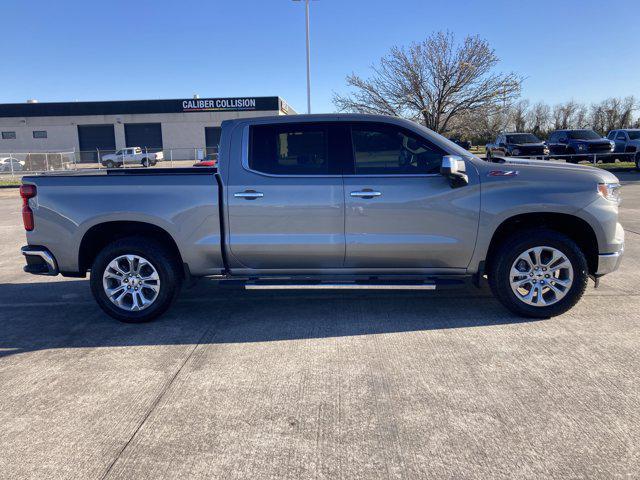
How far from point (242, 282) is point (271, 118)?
5.28 feet

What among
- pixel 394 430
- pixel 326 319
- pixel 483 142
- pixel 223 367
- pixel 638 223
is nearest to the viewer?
pixel 394 430

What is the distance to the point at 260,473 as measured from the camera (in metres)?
2.67

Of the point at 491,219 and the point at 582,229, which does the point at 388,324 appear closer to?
the point at 491,219

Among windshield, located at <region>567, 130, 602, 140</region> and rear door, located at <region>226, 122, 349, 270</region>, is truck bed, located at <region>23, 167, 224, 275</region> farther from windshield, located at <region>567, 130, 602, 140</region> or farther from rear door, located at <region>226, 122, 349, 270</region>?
windshield, located at <region>567, 130, 602, 140</region>

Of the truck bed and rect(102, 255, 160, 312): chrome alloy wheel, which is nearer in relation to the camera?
the truck bed

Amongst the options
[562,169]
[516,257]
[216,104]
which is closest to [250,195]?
[516,257]

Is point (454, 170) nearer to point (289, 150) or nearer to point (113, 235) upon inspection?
point (289, 150)

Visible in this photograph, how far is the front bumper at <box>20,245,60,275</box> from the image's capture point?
5.00m

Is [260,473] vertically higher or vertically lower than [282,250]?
lower

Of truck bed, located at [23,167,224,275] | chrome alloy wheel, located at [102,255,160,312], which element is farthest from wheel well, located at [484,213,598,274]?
chrome alloy wheel, located at [102,255,160,312]

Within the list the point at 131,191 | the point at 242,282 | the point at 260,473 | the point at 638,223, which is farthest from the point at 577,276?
the point at 638,223

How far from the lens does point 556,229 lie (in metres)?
5.05

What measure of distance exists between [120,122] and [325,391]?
2060 inches

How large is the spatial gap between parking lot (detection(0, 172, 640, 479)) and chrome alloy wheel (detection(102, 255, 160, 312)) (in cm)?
25
